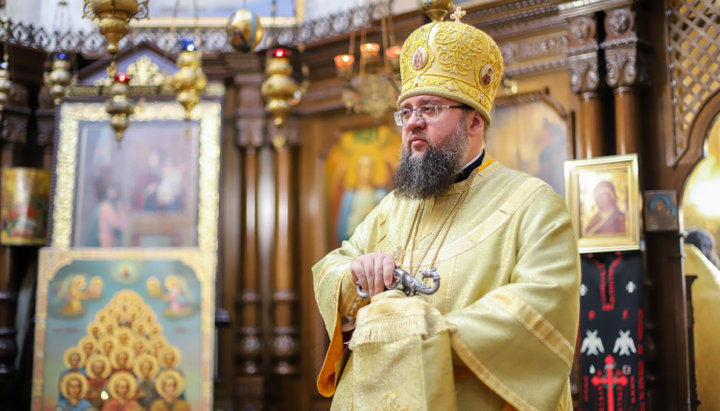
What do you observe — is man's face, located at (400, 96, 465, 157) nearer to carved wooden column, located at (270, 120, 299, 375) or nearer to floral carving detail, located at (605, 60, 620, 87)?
floral carving detail, located at (605, 60, 620, 87)

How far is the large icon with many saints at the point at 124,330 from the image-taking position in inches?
251

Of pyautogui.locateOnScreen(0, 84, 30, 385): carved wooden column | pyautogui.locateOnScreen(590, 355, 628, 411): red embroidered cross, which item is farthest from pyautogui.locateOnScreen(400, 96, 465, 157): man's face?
pyautogui.locateOnScreen(0, 84, 30, 385): carved wooden column

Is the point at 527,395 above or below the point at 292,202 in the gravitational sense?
below

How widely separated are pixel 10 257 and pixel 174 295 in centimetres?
190

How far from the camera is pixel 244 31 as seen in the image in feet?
14.4

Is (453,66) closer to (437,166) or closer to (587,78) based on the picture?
(437,166)

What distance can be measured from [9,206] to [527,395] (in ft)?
21.2

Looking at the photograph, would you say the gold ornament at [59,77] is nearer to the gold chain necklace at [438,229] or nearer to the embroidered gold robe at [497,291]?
the embroidered gold robe at [497,291]

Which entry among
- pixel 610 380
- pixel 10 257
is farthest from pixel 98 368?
pixel 610 380

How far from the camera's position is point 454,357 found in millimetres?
2100

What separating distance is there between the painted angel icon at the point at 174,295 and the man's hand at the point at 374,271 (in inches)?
184

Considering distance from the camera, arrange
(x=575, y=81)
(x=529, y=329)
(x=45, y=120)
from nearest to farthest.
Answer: (x=529, y=329)
(x=575, y=81)
(x=45, y=120)

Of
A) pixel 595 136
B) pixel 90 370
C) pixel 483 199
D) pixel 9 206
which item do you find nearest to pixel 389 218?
pixel 483 199

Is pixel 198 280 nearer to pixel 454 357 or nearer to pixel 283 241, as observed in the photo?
pixel 283 241
